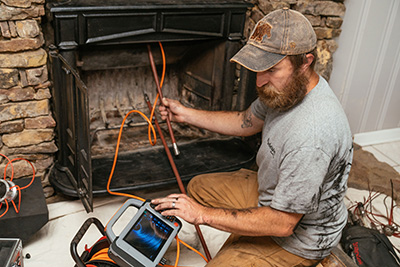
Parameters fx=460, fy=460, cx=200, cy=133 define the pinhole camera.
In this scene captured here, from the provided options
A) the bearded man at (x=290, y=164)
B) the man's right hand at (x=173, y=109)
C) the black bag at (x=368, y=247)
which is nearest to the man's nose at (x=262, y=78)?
the bearded man at (x=290, y=164)

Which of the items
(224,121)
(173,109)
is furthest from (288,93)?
(173,109)

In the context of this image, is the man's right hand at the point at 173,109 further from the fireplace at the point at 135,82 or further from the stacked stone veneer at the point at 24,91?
the stacked stone veneer at the point at 24,91

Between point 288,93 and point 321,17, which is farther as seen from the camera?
point 321,17

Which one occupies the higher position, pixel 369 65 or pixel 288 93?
pixel 288 93

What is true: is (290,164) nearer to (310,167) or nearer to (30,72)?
(310,167)

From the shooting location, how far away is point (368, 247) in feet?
6.70

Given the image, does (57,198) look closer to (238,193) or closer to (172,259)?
(172,259)

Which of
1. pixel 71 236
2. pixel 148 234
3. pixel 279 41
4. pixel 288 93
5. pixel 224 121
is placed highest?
pixel 279 41

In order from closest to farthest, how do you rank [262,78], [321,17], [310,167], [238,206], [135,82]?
[310,167], [262,78], [238,206], [321,17], [135,82]

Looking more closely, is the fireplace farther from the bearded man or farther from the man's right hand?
the bearded man

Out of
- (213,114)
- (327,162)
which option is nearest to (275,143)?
(327,162)

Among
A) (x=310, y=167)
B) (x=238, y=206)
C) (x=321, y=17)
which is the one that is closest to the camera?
(x=310, y=167)

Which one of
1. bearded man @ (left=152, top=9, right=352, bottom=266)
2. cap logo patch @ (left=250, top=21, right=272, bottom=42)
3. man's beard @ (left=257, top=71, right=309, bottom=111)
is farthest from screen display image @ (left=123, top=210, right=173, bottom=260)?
cap logo patch @ (left=250, top=21, right=272, bottom=42)

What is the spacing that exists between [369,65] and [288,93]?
1.42m
